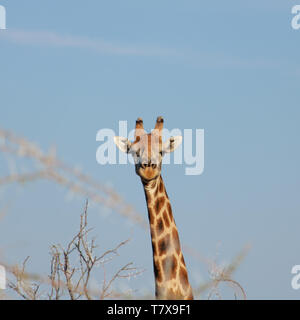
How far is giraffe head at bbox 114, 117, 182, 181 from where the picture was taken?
8.12 m

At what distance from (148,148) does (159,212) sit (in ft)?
5.34

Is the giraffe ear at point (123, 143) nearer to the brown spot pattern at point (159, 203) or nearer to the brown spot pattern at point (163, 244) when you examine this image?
the brown spot pattern at point (159, 203)

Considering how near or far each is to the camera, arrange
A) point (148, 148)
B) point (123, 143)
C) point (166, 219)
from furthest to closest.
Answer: point (166, 219) < point (123, 143) < point (148, 148)

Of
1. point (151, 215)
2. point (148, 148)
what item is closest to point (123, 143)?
point (148, 148)

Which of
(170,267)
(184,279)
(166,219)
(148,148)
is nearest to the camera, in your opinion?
(148,148)

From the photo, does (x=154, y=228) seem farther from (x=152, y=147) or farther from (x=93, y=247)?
(x=152, y=147)

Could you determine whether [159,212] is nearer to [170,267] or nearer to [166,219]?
[166,219]

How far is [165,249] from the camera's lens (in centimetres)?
943

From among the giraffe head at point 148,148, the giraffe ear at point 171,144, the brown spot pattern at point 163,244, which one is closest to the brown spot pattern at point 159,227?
the brown spot pattern at point 163,244

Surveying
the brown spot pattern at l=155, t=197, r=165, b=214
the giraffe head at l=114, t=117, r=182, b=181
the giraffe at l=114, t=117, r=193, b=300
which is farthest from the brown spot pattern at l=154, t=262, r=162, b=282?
the giraffe head at l=114, t=117, r=182, b=181
